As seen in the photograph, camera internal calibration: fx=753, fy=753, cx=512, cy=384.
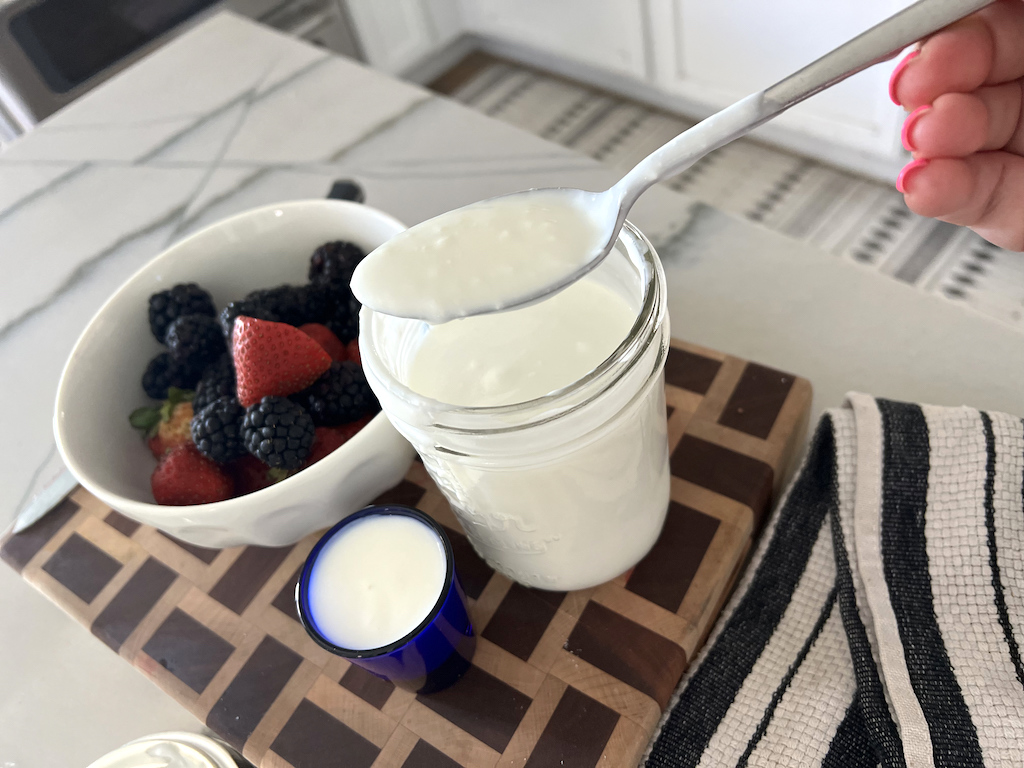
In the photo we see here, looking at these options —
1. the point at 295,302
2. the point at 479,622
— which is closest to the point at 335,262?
the point at 295,302

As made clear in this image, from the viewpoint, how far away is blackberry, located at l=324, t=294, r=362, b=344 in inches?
21.9

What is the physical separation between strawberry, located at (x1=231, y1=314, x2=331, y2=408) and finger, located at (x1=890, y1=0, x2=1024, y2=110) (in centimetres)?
39

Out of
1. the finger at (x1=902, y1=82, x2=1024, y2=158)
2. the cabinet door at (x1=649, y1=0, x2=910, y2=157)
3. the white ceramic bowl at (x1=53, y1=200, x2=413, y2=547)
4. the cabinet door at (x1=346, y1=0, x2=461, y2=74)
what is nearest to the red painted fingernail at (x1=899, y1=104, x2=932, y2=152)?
the finger at (x1=902, y1=82, x2=1024, y2=158)

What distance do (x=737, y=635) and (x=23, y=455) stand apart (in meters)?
0.59

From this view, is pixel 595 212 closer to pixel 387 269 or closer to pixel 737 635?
pixel 387 269

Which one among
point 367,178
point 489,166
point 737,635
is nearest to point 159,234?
point 367,178

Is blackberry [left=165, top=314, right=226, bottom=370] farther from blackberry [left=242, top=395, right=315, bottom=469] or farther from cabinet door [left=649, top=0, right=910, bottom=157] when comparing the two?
cabinet door [left=649, top=0, right=910, bottom=157]

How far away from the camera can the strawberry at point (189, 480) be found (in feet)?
1.59

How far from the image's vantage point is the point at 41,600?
1.91ft

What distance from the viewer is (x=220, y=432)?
48cm

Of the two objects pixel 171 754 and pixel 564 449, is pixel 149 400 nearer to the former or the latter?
pixel 171 754

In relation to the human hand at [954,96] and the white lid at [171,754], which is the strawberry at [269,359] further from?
the human hand at [954,96]

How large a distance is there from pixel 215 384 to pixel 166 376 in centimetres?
6

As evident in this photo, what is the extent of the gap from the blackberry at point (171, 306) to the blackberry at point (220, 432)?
0.12 metres
